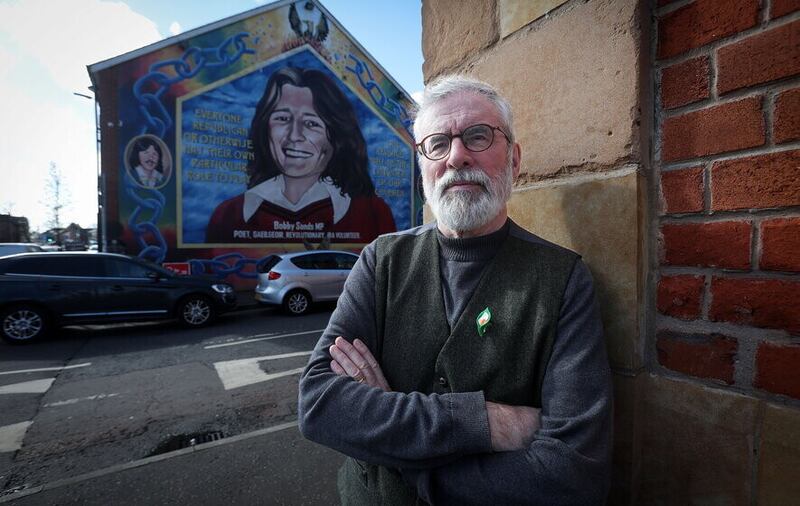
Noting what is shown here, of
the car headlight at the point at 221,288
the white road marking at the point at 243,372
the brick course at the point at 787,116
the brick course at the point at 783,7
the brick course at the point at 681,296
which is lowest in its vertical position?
the white road marking at the point at 243,372

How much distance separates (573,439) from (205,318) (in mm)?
8003

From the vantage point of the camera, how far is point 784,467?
2.82ft

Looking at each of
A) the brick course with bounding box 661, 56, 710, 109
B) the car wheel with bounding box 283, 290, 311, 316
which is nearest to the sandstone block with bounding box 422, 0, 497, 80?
the brick course with bounding box 661, 56, 710, 109

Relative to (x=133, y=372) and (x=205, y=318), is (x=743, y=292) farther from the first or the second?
(x=205, y=318)

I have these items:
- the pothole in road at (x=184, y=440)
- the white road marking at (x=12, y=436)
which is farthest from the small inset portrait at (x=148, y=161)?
the pothole in road at (x=184, y=440)

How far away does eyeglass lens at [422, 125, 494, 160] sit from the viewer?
4.56ft

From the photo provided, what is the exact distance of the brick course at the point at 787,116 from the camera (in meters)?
0.80

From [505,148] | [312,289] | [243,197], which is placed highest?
[243,197]

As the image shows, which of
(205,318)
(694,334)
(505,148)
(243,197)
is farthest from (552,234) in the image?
(243,197)

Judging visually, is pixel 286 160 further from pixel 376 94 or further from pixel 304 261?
pixel 304 261

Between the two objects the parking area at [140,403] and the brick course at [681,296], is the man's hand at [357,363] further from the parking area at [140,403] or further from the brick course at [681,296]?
the parking area at [140,403]

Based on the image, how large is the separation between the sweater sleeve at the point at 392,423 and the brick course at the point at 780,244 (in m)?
0.75

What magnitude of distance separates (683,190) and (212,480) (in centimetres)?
249

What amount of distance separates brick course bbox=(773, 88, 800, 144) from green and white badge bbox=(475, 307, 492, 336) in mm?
791
